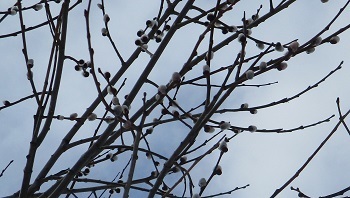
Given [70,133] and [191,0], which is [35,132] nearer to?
[70,133]

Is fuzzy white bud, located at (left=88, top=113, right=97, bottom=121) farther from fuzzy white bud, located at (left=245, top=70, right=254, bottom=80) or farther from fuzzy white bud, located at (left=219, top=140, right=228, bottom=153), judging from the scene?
fuzzy white bud, located at (left=245, top=70, right=254, bottom=80)

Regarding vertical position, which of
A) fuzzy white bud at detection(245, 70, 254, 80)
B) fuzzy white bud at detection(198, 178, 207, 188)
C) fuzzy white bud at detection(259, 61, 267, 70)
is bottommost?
fuzzy white bud at detection(198, 178, 207, 188)

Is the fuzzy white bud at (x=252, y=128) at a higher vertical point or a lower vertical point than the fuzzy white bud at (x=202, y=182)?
higher

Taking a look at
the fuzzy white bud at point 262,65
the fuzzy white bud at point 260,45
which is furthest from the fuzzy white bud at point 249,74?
the fuzzy white bud at point 260,45

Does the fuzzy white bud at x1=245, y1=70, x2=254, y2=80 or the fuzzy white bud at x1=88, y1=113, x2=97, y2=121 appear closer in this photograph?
the fuzzy white bud at x1=245, y1=70, x2=254, y2=80

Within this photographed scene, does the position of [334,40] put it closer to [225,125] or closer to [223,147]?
[225,125]

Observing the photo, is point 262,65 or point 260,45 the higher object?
point 260,45

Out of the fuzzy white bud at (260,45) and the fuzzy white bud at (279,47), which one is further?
the fuzzy white bud at (260,45)

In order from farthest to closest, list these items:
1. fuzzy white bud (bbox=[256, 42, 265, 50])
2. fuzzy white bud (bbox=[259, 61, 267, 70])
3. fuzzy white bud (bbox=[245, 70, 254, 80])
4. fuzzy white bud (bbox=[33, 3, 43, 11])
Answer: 1. fuzzy white bud (bbox=[33, 3, 43, 11])
2. fuzzy white bud (bbox=[256, 42, 265, 50])
3. fuzzy white bud (bbox=[259, 61, 267, 70])
4. fuzzy white bud (bbox=[245, 70, 254, 80])

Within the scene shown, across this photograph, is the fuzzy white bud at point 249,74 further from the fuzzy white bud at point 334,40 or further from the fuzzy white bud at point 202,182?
the fuzzy white bud at point 334,40

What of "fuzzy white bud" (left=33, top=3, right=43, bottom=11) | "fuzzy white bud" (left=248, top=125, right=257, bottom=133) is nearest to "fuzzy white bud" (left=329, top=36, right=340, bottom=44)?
"fuzzy white bud" (left=248, top=125, right=257, bottom=133)

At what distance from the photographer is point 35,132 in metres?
2.97

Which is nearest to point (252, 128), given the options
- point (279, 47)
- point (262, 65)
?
point (279, 47)

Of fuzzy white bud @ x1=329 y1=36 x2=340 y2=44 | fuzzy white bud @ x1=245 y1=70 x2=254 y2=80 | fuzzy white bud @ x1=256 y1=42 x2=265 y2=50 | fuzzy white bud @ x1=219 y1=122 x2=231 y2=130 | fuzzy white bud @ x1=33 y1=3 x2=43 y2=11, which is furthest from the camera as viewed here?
fuzzy white bud @ x1=33 y1=3 x2=43 y2=11
